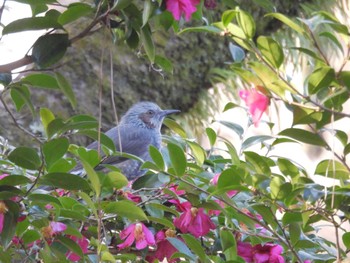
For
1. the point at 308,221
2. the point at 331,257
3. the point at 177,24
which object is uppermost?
the point at 177,24

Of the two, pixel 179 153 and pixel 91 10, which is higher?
pixel 91 10

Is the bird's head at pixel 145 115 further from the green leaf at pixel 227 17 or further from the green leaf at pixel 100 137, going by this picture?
the green leaf at pixel 227 17

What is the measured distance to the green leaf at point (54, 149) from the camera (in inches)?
46.7

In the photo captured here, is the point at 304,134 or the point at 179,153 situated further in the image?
the point at 179,153

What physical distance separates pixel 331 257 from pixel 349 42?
447 mm

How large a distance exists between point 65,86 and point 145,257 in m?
0.35

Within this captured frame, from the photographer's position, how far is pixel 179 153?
50.5 inches

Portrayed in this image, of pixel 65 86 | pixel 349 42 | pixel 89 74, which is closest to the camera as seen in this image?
pixel 349 42

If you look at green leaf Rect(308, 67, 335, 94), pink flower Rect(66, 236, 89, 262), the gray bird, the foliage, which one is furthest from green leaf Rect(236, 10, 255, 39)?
the gray bird

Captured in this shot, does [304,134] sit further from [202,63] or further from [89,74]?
[202,63]

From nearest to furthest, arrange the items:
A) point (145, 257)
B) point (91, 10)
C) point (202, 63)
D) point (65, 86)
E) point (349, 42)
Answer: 1. point (349, 42)
2. point (91, 10)
3. point (65, 86)
4. point (145, 257)
5. point (202, 63)

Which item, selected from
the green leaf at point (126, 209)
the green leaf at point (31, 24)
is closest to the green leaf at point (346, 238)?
the green leaf at point (126, 209)

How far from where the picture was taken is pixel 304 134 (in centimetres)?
118

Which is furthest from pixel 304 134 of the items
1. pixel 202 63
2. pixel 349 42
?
pixel 202 63
